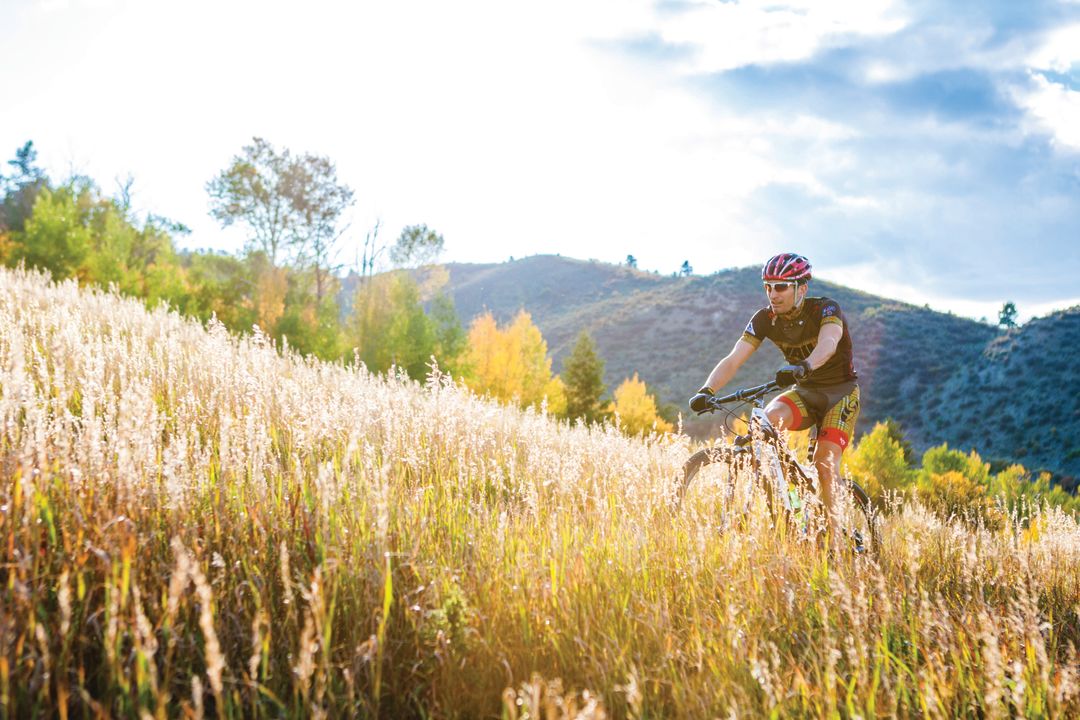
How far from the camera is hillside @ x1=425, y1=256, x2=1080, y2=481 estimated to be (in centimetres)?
5588

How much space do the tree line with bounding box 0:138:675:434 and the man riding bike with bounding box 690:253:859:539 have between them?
2861 cm

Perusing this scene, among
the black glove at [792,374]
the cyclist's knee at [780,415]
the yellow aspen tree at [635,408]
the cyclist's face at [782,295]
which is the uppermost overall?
the cyclist's face at [782,295]

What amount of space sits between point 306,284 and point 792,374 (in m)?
42.8

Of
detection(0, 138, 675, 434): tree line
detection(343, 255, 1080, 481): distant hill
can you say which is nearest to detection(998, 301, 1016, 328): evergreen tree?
detection(343, 255, 1080, 481): distant hill

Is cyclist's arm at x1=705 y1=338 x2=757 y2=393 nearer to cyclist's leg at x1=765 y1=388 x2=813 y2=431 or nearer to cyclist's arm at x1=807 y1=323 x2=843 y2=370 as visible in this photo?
cyclist's leg at x1=765 y1=388 x2=813 y2=431

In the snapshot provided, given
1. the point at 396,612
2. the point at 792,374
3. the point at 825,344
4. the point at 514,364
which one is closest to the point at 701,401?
the point at 792,374

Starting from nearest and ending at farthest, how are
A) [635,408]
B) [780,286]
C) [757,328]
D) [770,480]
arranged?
[770,480]
[780,286]
[757,328]
[635,408]

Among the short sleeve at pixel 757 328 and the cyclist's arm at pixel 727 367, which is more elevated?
the short sleeve at pixel 757 328

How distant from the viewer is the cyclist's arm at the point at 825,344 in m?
5.68

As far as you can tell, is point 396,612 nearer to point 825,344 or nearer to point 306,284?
point 825,344

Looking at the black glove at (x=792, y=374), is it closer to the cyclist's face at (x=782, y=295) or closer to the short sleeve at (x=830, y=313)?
the short sleeve at (x=830, y=313)

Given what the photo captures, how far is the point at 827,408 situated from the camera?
6.28m

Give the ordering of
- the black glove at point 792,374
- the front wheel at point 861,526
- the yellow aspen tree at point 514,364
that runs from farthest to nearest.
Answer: the yellow aspen tree at point 514,364
the black glove at point 792,374
the front wheel at point 861,526

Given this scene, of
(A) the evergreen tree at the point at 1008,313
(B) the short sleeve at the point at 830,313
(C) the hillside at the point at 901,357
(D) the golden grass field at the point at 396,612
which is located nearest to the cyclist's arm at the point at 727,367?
(B) the short sleeve at the point at 830,313
